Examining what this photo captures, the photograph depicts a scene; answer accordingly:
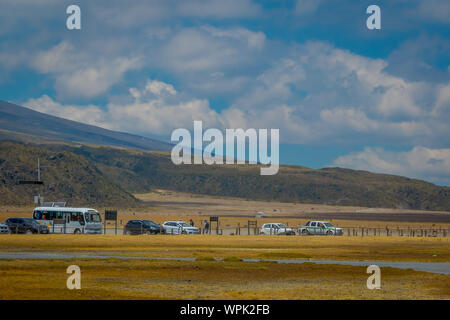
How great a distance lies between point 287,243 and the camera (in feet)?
226

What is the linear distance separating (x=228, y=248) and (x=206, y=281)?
2709 cm

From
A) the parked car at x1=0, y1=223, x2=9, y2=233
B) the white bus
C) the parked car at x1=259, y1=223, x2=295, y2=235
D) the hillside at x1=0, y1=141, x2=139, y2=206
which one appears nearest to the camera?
the parked car at x1=0, y1=223, x2=9, y2=233

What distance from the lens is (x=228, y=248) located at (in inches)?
2365

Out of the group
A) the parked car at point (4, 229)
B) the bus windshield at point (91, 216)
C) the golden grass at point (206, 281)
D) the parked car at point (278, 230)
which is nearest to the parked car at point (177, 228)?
the bus windshield at point (91, 216)

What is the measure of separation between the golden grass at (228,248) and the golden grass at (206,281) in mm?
9585

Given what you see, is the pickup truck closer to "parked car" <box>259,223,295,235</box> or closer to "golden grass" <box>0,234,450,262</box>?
"parked car" <box>259,223,295,235</box>

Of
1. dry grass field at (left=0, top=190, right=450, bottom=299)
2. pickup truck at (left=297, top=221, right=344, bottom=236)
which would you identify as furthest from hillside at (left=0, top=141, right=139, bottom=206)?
dry grass field at (left=0, top=190, right=450, bottom=299)

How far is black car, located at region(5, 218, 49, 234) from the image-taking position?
2995 inches

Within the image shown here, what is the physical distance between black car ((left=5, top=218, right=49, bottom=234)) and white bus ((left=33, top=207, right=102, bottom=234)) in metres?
3.13

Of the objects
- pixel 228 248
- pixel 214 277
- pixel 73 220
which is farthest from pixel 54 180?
pixel 214 277

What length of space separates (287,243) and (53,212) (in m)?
29.0

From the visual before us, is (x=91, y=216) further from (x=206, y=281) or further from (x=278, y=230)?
(x=206, y=281)
